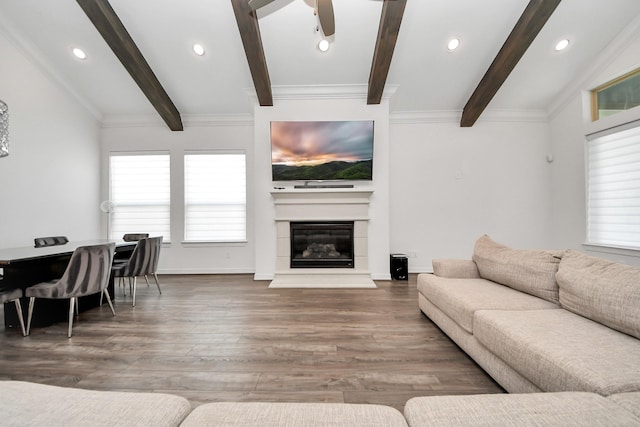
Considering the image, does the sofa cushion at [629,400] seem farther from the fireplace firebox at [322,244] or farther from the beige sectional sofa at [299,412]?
the fireplace firebox at [322,244]

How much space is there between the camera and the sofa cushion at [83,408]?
77cm

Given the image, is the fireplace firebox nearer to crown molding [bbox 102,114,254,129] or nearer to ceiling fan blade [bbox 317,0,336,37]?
crown molding [bbox 102,114,254,129]

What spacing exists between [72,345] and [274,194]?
2842 mm

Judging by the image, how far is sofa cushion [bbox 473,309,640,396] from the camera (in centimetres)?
109

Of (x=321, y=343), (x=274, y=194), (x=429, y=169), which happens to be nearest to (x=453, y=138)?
(x=429, y=169)

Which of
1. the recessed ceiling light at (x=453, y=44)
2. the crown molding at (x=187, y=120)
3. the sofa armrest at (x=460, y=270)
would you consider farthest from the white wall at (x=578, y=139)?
the crown molding at (x=187, y=120)

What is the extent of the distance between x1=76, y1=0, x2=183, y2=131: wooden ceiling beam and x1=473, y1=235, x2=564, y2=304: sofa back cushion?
A: 4.87 meters

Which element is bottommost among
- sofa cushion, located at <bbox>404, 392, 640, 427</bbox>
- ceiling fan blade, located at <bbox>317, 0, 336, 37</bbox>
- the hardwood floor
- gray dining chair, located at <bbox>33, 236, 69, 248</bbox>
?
the hardwood floor

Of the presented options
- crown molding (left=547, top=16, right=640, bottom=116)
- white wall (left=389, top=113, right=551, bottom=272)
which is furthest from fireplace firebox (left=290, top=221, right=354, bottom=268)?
crown molding (left=547, top=16, right=640, bottom=116)

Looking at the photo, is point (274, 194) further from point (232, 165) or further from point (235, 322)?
point (235, 322)

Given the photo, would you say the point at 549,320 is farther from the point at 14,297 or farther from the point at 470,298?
the point at 14,297

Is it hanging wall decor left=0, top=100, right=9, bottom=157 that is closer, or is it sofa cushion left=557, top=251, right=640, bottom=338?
sofa cushion left=557, top=251, right=640, bottom=338

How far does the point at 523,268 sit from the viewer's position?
7.18ft

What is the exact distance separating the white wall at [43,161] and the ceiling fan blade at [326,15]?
4.19 meters
